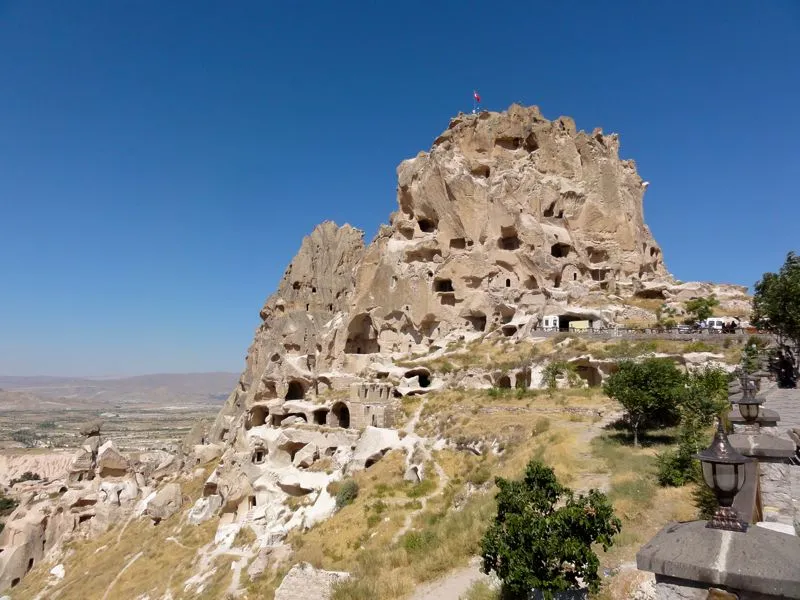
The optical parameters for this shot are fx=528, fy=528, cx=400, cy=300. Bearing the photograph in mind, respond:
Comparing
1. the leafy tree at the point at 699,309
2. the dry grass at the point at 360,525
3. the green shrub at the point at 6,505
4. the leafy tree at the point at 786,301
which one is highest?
the leafy tree at the point at 699,309

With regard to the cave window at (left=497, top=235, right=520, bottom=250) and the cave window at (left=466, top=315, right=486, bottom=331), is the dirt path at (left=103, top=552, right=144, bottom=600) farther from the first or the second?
the cave window at (left=497, top=235, right=520, bottom=250)

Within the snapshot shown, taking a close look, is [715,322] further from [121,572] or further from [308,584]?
[121,572]

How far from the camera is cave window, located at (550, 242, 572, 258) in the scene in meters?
44.5

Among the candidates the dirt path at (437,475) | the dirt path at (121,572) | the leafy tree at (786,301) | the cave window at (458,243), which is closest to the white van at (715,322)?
the leafy tree at (786,301)

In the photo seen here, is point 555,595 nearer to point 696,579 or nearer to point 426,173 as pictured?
point 696,579

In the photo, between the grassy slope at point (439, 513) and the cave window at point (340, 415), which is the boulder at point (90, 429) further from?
the cave window at point (340, 415)

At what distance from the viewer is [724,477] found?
2959 mm

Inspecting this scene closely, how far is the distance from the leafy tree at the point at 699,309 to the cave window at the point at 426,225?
21.3m

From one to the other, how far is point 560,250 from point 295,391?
24.7 meters

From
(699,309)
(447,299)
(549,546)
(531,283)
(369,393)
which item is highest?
(531,283)

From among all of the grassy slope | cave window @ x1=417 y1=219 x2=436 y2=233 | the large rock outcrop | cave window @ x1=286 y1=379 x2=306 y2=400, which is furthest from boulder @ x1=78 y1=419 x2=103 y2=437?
cave window @ x1=417 y1=219 x2=436 y2=233

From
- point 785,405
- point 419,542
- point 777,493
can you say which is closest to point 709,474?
point 777,493

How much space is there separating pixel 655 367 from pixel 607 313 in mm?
19886

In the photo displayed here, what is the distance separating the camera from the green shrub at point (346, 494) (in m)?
18.7
